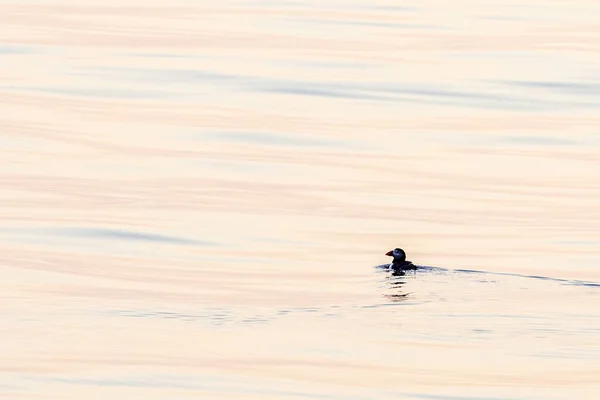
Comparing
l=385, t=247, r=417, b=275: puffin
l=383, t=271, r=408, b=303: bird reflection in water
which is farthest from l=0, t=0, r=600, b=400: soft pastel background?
l=385, t=247, r=417, b=275: puffin

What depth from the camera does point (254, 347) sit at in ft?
50.3

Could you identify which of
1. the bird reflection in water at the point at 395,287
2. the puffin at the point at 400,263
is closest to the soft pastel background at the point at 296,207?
the bird reflection in water at the point at 395,287

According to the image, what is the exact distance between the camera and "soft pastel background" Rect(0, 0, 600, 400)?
14969 millimetres

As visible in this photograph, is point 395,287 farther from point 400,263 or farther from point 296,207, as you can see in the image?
point 296,207

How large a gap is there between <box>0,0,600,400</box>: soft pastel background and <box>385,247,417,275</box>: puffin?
Result: 0.72 feet

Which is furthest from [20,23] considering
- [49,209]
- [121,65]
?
[49,209]

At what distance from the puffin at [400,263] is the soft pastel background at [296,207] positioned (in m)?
0.22

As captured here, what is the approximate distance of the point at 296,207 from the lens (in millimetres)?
23000

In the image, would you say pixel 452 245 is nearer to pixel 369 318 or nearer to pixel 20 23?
pixel 369 318

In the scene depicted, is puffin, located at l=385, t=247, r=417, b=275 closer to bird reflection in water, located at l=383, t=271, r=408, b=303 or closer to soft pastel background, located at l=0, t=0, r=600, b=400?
bird reflection in water, located at l=383, t=271, r=408, b=303

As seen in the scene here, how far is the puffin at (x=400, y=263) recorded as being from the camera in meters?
19.5

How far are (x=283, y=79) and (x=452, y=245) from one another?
39.8 ft

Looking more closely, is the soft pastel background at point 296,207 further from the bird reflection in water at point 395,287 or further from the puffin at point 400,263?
the puffin at point 400,263

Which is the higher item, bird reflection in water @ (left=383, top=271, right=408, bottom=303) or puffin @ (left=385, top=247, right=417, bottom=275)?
puffin @ (left=385, top=247, right=417, bottom=275)
